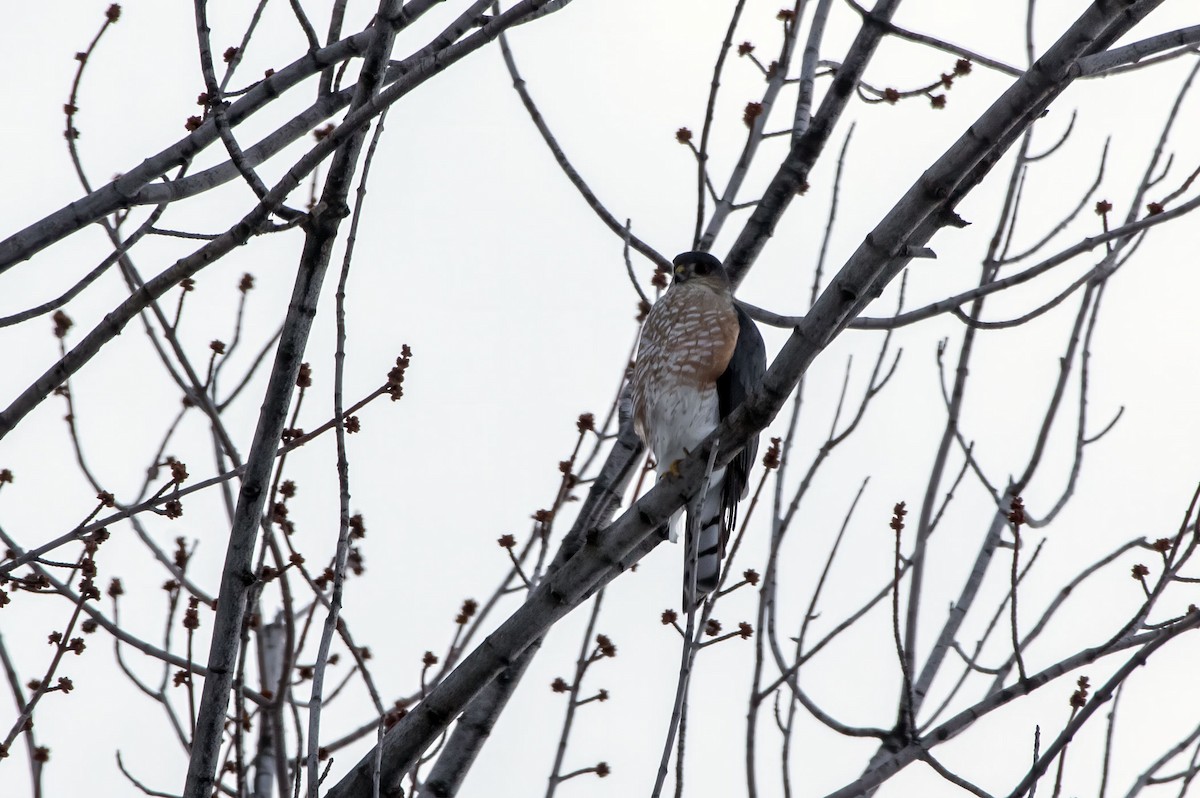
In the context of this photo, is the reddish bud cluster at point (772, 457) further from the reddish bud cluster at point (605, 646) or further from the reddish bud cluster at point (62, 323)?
the reddish bud cluster at point (62, 323)

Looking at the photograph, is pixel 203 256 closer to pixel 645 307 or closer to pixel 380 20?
pixel 380 20

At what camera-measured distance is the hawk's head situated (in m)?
4.95

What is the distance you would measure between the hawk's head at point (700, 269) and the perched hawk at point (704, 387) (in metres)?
0.01

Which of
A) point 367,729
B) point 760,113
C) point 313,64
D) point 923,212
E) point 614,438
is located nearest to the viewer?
point 923,212

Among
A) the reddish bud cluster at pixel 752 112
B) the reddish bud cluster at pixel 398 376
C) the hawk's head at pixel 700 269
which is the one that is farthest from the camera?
the hawk's head at pixel 700 269

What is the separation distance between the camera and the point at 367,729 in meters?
3.53

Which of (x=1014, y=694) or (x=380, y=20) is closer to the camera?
(x=380, y=20)

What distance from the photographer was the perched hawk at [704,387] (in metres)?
4.61

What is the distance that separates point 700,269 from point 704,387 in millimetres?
599

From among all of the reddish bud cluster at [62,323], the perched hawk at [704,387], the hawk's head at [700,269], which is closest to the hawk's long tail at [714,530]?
the perched hawk at [704,387]

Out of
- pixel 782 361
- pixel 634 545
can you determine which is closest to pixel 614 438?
pixel 634 545

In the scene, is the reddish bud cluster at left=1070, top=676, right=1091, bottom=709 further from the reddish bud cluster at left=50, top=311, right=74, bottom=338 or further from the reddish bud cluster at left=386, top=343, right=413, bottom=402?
the reddish bud cluster at left=50, top=311, right=74, bottom=338

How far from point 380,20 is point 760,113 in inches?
76.4

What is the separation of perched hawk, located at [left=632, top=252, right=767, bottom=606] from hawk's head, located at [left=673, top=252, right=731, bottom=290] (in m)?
0.01
